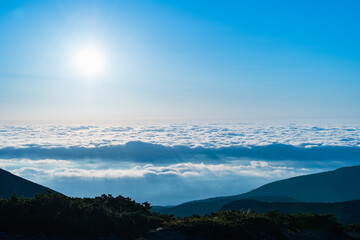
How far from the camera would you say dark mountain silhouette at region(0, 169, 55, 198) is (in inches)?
2187

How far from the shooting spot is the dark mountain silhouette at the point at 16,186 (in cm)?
5556

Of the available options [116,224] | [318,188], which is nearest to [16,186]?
[116,224]

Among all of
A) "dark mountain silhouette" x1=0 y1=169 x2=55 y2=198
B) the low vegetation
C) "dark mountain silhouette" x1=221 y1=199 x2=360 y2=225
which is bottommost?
"dark mountain silhouette" x1=221 y1=199 x2=360 y2=225

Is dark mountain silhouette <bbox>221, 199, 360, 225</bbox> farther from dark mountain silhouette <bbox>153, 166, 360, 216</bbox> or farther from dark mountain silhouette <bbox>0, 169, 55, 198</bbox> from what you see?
dark mountain silhouette <bbox>153, 166, 360, 216</bbox>

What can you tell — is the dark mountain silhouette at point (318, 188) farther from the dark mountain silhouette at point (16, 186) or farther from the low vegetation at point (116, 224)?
the low vegetation at point (116, 224)

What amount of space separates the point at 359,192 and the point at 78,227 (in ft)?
385

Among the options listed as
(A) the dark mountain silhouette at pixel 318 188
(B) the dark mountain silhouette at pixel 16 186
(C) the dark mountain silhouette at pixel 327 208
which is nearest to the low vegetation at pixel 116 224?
(C) the dark mountain silhouette at pixel 327 208

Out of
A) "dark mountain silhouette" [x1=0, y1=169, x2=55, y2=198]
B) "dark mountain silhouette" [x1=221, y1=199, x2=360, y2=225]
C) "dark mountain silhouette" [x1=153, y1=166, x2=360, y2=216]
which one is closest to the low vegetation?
"dark mountain silhouette" [x1=221, y1=199, x2=360, y2=225]

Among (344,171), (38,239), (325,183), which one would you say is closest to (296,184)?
(325,183)

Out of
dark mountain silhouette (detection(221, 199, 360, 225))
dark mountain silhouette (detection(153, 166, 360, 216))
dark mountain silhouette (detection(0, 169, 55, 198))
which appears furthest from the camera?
dark mountain silhouette (detection(153, 166, 360, 216))

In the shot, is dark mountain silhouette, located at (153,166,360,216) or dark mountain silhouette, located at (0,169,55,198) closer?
dark mountain silhouette, located at (0,169,55,198)

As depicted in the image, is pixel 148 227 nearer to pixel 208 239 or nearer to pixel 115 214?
pixel 115 214

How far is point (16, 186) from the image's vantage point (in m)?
57.4

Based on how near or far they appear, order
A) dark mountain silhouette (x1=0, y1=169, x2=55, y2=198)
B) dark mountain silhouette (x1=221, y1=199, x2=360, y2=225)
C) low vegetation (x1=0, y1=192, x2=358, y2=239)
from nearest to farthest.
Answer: low vegetation (x1=0, y1=192, x2=358, y2=239)
dark mountain silhouette (x1=221, y1=199, x2=360, y2=225)
dark mountain silhouette (x1=0, y1=169, x2=55, y2=198)
